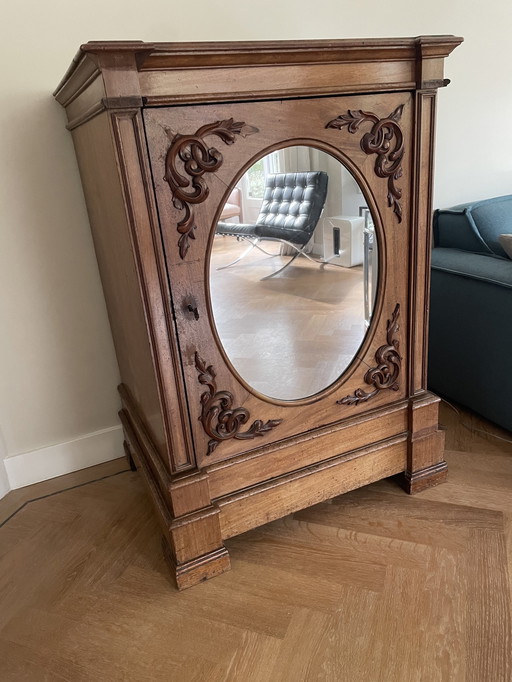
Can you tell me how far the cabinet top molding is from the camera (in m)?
0.96

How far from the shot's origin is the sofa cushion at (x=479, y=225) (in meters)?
1.85

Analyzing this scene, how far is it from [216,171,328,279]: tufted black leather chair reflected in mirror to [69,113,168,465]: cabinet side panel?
22cm

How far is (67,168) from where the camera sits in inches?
60.0

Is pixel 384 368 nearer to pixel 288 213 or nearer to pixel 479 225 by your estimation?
pixel 288 213

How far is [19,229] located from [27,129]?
0.27m

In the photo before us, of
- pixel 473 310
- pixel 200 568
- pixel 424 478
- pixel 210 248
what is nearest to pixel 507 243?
pixel 473 310

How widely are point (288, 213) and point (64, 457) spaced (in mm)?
1132

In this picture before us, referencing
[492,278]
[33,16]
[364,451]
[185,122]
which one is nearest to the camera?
[185,122]

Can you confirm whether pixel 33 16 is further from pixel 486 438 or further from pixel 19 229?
pixel 486 438

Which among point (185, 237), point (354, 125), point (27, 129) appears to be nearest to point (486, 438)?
point (354, 125)

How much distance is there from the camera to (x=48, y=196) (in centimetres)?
153

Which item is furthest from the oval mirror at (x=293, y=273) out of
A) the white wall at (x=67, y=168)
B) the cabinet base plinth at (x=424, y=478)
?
the white wall at (x=67, y=168)

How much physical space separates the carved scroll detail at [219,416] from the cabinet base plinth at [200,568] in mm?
269

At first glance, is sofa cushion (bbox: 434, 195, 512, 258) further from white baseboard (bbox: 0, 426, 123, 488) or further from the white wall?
white baseboard (bbox: 0, 426, 123, 488)
